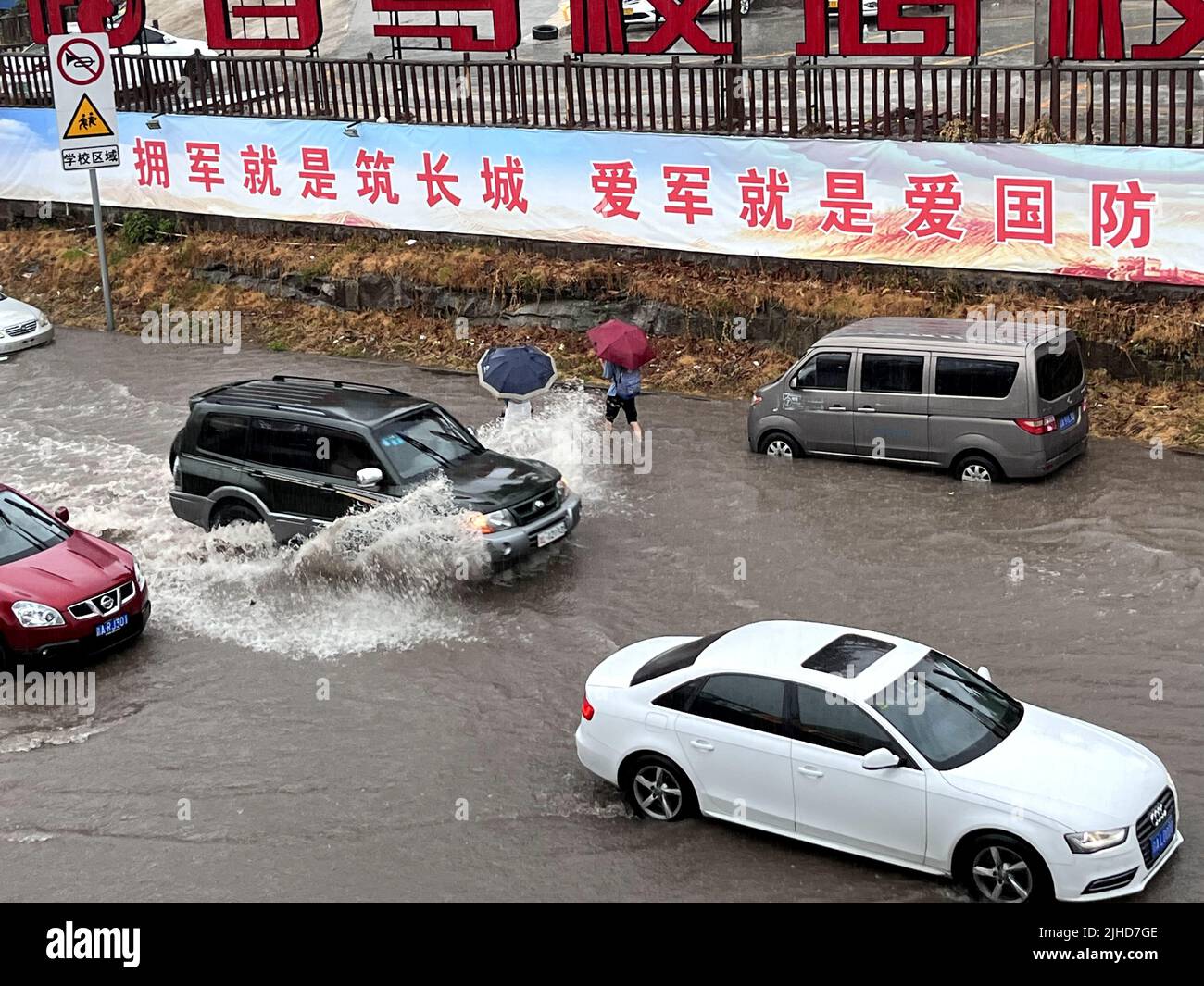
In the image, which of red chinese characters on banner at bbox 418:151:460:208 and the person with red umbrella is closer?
the person with red umbrella

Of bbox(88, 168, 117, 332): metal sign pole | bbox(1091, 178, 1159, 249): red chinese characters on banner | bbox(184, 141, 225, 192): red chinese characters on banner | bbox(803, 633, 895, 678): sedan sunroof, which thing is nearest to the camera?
bbox(803, 633, 895, 678): sedan sunroof

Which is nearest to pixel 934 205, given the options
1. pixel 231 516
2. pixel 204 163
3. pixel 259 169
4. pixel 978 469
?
pixel 978 469

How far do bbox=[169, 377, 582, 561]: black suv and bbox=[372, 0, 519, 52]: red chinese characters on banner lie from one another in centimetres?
900

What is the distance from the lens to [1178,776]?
33.9 feet

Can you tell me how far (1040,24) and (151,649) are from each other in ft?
50.7

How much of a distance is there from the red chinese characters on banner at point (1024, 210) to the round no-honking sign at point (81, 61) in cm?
1472

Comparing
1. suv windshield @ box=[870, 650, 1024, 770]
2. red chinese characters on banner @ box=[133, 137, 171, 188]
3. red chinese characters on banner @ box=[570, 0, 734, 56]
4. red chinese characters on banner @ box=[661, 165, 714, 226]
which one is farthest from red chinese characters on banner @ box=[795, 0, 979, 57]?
red chinese characters on banner @ box=[133, 137, 171, 188]

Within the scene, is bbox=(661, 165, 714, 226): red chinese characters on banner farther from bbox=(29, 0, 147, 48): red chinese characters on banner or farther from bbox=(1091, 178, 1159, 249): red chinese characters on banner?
bbox=(29, 0, 147, 48): red chinese characters on banner

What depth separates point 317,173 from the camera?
24.8 meters

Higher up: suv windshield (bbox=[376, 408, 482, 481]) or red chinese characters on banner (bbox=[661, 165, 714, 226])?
red chinese characters on banner (bbox=[661, 165, 714, 226])

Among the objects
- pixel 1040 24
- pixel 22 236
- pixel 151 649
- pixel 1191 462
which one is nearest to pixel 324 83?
pixel 22 236

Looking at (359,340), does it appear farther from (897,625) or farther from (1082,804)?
(1082,804)

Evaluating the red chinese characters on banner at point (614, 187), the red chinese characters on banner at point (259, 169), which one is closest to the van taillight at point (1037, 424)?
the red chinese characters on banner at point (614, 187)

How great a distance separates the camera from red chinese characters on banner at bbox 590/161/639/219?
71.9 feet
